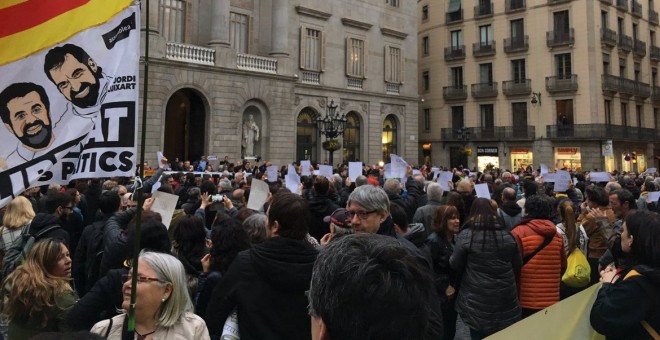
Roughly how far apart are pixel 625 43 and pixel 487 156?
14474mm

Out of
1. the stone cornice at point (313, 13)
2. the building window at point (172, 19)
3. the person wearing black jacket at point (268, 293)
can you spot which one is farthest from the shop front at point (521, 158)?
the person wearing black jacket at point (268, 293)

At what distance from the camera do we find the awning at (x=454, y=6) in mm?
44125

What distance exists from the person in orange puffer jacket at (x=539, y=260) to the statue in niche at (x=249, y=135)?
23297 mm

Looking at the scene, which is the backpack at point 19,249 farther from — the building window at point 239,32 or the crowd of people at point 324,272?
the building window at point 239,32

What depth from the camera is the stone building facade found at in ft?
83.5

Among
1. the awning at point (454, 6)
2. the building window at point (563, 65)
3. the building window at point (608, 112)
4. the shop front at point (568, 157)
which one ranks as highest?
the awning at point (454, 6)

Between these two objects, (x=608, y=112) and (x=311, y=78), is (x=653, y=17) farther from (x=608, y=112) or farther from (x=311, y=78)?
(x=311, y=78)

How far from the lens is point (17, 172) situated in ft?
8.33

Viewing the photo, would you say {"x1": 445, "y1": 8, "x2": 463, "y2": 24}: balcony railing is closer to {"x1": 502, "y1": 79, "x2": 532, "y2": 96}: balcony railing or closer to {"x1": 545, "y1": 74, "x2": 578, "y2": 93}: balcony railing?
{"x1": 502, "y1": 79, "x2": 532, "y2": 96}: balcony railing

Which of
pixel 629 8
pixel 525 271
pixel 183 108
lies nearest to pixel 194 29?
pixel 183 108

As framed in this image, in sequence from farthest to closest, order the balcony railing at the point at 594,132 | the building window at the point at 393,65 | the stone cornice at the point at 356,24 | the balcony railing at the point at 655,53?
the balcony railing at the point at 655,53 → the balcony railing at the point at 594,132 → the building window at the point at 393,65 → the stone cornice at the point at 356,24

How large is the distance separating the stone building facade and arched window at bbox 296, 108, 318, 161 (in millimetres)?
67

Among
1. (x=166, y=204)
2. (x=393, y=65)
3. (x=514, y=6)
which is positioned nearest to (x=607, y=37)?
(x=514, y=6)

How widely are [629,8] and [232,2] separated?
114ft
